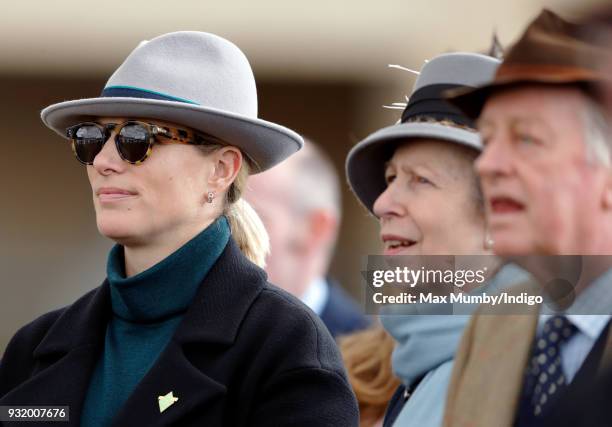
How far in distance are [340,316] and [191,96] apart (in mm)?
3307

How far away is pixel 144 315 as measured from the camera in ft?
12.1

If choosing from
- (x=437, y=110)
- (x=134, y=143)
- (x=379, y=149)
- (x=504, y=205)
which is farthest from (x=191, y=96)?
(x=504, y=205)

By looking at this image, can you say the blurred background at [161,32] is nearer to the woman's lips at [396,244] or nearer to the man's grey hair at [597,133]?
the woman's lips at [396,244]

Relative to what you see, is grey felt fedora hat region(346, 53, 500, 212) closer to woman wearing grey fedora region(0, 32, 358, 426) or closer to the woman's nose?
woman wearing grey fedora region(0, 32, 358, 426)

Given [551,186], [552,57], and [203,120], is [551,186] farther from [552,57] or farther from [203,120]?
[203,120]

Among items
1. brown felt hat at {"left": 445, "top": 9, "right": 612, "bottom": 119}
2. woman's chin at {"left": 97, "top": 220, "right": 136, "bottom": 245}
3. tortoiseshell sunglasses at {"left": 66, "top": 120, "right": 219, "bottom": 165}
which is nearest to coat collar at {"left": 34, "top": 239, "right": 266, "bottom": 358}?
woman's chin at {"left": 97, "top": 220, "right": 136, "bottom": 245}

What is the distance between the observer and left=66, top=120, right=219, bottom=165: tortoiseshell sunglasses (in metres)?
3.66

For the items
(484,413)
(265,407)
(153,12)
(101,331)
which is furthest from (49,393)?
(153,12)

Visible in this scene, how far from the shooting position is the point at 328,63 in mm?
13969

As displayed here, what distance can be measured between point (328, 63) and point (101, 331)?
34.1 feet

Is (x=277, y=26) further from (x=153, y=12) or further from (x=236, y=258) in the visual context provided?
(x=236, y=258)

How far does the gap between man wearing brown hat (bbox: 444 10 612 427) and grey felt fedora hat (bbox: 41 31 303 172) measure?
1.19 m

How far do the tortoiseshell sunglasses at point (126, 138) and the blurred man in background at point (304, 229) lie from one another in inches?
108

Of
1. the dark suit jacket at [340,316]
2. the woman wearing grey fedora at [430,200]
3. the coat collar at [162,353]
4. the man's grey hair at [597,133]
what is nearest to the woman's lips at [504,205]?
the man's grey hair at [597,133]
